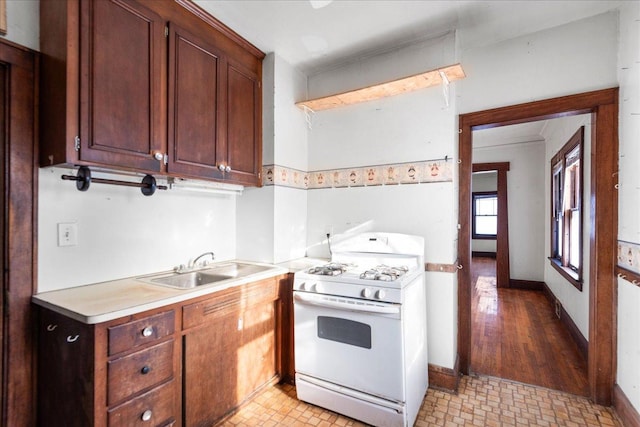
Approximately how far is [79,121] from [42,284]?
82cm

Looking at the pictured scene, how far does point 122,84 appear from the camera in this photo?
1.52 m

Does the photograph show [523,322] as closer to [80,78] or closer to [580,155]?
[580,155]

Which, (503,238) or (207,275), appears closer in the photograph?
(207,275)

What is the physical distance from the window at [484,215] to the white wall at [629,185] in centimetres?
757

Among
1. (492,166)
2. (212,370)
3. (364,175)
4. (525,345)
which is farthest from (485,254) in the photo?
(212,370)

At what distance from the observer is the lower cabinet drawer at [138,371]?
1253 mm

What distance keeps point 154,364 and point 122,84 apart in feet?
4.47

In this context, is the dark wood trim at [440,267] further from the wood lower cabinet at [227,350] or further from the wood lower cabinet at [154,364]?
the wood lower cabinet at [154,364]

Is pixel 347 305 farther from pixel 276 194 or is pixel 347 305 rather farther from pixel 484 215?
pixel 484 215

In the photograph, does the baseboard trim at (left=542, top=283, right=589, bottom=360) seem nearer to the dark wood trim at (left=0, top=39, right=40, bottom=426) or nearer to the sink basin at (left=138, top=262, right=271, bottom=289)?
the sink basin at (left=138, top=262, right=271, bottom=289)

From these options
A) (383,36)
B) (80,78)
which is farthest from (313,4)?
(80,78)

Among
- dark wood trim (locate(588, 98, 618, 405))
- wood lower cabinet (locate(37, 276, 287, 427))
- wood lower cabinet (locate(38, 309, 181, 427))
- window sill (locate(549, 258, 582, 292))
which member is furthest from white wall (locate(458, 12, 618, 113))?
wood lower cabinet (locate(38, 309, 181, 427))

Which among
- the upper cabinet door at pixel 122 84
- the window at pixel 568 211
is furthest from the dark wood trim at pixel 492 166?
the upper cabinet door at pixel 122 84

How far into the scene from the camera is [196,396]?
1.60 metres
